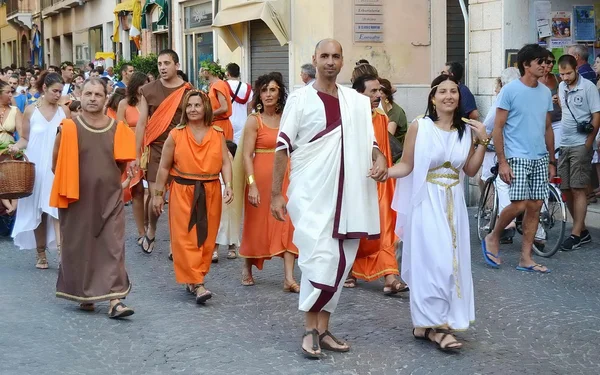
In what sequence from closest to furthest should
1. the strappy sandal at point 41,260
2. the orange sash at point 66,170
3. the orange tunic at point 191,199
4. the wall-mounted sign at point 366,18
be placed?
the orange sash at point 66,170 → the orange tunic at point 191,199 → the strappy sandal at point 41,260 → the wall-mounted sign at point 366,18

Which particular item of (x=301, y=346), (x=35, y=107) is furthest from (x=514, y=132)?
(x=35, y=107)

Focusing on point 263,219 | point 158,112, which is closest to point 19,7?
point 158,112

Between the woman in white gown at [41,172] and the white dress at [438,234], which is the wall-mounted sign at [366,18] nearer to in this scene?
the woman in white gown at [41,172]

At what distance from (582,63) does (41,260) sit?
20.3ft

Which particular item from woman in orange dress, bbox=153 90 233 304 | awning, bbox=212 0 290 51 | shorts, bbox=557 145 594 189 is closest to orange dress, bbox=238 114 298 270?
woman in orange dress, bbox=153 90 233 304

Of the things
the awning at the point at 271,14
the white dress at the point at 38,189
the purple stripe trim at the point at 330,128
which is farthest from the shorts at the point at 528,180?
the awning at the point at 271,14

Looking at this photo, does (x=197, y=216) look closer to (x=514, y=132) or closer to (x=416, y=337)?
(x=416, y=337)

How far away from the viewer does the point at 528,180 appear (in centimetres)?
965

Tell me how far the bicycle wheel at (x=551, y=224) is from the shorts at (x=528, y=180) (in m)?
0.58

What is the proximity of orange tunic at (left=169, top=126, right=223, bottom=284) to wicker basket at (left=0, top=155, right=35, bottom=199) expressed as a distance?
7.63ft

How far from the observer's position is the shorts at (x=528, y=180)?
962 centimetres

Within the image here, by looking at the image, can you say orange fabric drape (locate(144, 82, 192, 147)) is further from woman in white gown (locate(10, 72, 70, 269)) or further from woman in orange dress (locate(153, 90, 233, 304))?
woman in orange dress (locate(153, 90, 233, 304))

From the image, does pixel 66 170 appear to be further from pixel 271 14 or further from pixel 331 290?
pixel 271 14

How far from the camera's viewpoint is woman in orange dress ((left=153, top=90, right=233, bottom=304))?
859cm
